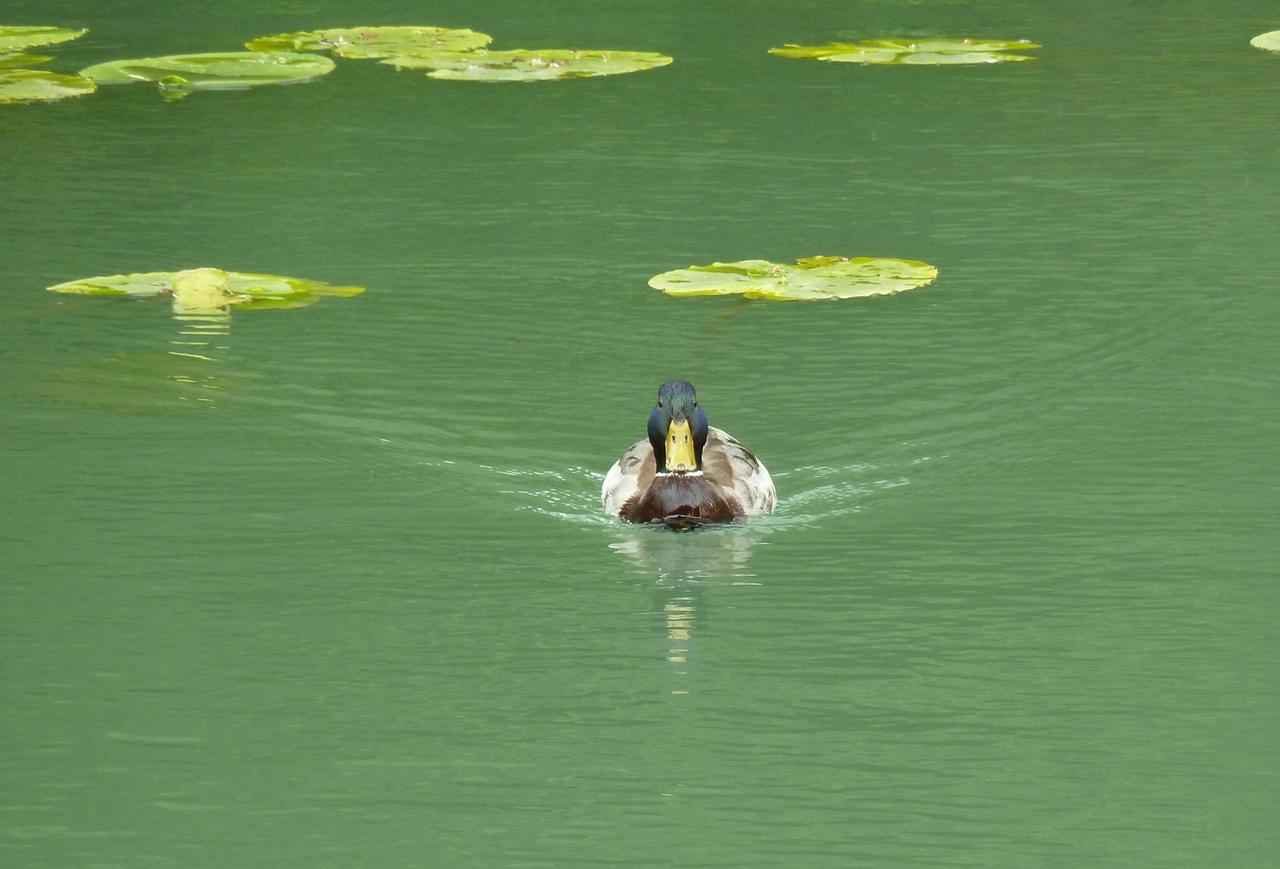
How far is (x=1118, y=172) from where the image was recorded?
1198 cm

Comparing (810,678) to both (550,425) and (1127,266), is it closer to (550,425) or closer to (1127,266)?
(550,425)

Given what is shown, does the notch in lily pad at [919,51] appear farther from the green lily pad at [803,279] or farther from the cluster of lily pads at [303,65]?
the green lily pad at [803,279]

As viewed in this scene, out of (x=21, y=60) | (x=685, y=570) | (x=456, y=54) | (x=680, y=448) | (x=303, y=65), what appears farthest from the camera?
(x=21, y=60)

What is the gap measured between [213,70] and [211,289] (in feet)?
19.6

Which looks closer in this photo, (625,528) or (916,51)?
(625,528)

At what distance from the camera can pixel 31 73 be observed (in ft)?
50.2

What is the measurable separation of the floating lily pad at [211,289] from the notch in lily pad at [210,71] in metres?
5.32

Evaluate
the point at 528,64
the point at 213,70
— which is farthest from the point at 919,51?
the point at 213,70

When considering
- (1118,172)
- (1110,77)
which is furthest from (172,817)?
(1110,77)

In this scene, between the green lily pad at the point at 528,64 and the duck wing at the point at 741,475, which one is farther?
the green lily pad at the point at 528,64

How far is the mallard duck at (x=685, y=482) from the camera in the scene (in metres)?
7.49

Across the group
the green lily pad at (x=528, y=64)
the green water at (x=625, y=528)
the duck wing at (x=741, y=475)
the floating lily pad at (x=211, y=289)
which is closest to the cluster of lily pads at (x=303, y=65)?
the green lily pad at (x=528, y=64)

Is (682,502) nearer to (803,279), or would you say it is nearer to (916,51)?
(803,279)

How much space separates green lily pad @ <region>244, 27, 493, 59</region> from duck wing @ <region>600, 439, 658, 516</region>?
9.01 metres
